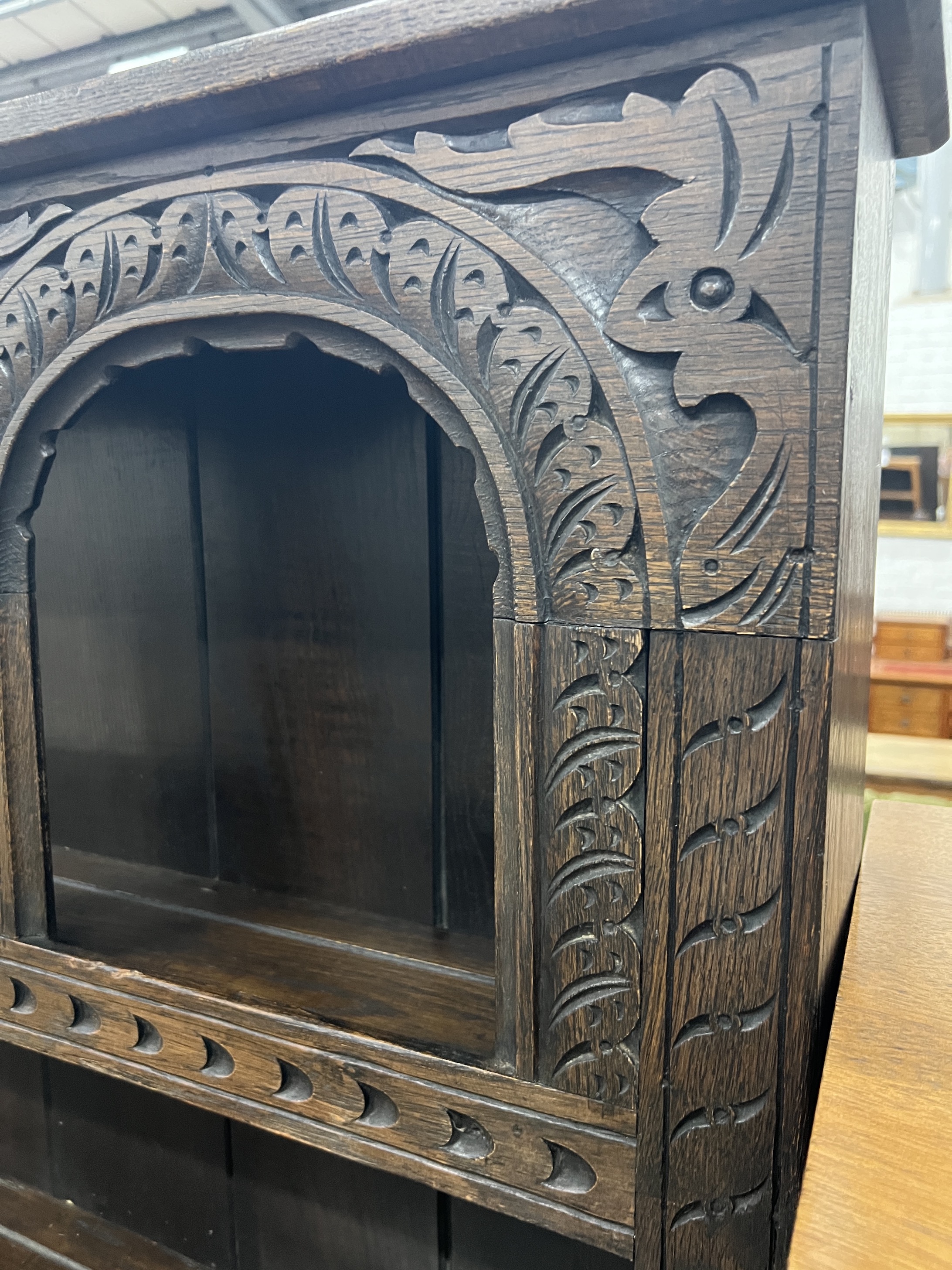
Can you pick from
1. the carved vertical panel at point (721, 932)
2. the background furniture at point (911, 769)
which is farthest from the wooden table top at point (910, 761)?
the carved vertical panel at point (721, 932)

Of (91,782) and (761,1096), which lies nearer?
(761,1096)

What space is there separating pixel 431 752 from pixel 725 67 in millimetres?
660

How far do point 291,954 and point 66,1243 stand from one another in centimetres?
56

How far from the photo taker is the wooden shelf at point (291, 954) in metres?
0.77

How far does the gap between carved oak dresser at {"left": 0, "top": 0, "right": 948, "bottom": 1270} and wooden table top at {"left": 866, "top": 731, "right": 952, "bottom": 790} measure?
1.18 m

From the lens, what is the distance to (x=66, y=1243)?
1.10 meters

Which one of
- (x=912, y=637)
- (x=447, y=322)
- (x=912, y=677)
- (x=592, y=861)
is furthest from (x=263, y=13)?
(x=912, y=637)

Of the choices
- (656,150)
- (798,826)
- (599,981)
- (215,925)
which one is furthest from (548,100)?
(215,925)

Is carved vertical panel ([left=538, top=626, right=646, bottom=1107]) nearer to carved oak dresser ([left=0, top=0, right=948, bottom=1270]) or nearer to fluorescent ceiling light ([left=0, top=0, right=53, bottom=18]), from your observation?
carved oak dresser ([left=0, top=0, right=948, bottom=1270])

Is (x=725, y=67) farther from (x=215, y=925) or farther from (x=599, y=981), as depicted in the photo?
(x=215, y=925)

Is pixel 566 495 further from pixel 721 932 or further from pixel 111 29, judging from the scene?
pixel 111 29

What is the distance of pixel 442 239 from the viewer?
0.62m

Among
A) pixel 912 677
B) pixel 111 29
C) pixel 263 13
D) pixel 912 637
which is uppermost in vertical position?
pixel 111 29

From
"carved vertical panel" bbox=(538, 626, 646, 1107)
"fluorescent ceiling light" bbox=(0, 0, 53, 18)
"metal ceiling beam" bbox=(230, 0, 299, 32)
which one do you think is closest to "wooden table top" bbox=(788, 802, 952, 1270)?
"carved vertical panel" bbox=(538, 626, 646, 1107)
